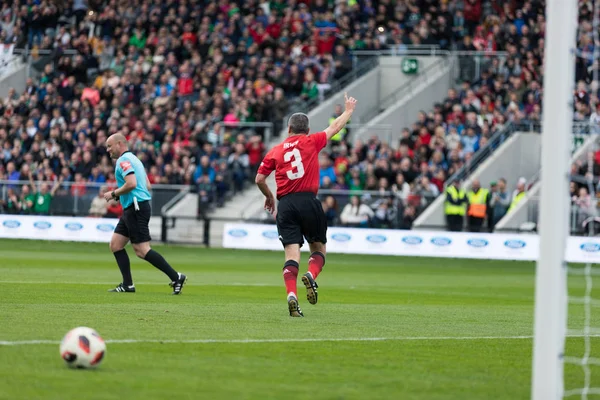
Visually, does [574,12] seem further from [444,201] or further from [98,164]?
[98,164]

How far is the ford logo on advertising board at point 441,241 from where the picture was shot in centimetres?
2894

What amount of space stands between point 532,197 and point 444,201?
219 centimetres

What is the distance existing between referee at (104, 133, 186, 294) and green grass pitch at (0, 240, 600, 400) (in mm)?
465

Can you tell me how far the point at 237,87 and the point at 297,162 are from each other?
2504 cm

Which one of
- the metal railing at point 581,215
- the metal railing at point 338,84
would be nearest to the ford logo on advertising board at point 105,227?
the metal railing at point 338,84

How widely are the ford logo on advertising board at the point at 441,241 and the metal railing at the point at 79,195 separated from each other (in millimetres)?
7760

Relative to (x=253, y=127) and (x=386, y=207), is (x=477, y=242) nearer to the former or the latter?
(x=386, y=207)

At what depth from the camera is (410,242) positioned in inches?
1149

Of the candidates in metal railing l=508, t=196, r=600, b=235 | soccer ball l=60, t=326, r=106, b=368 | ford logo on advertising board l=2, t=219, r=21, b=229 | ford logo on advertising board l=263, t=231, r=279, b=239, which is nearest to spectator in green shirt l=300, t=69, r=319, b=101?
ford logo on advertising board l=263, t=231, r=279, b=239

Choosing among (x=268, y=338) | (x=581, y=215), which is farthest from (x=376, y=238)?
(x=268, y=338)

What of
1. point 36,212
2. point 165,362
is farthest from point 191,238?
point 165,362

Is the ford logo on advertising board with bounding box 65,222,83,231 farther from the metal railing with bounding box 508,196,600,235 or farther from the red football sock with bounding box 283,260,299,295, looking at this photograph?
the red football sock with bounding box 283,260,299,295

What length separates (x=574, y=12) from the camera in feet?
22.1

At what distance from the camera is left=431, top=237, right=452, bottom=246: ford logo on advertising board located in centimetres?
2894
